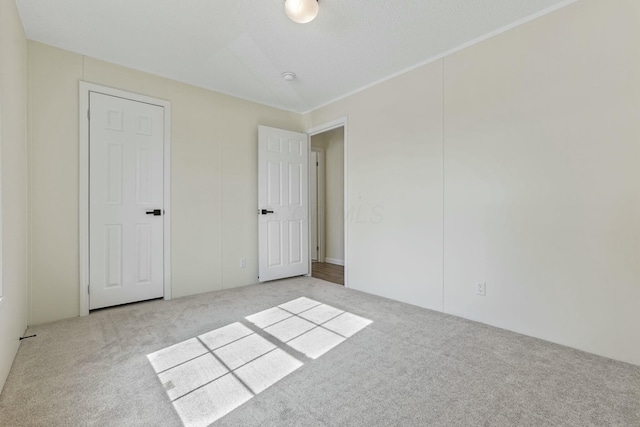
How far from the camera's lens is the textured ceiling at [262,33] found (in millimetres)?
2152

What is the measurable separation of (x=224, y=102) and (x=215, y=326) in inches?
105

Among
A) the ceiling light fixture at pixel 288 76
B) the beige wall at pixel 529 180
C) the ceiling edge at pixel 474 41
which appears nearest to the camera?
the beige wall at pixel 529 180

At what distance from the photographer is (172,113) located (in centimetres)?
329

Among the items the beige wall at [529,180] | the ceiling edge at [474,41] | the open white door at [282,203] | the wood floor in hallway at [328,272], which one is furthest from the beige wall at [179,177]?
the beige wall at [529,180]

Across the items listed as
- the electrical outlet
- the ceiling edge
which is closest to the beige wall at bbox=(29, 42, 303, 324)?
the ceiling edge

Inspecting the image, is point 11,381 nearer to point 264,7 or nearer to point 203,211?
point 203,211

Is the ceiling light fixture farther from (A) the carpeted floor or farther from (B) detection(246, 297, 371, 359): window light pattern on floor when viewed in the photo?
(A) the carpeted floor

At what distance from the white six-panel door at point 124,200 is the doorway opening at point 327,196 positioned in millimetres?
2923

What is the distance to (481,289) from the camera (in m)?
2.56

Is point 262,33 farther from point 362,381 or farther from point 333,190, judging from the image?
point 333,190

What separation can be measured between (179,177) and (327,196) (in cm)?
306

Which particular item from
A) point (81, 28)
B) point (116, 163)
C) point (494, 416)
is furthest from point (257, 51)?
point (494, 416)

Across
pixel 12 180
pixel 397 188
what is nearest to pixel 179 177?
pixel 12 180

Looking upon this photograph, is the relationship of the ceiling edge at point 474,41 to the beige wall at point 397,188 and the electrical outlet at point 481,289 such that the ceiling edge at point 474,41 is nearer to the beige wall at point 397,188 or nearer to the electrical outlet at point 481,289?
the beige wall at point 397,188
